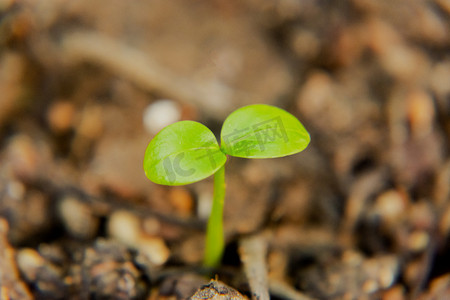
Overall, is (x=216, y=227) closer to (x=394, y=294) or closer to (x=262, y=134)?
(x=262, y=134)

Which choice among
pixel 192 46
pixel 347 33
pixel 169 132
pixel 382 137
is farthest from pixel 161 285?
pixel 347 33

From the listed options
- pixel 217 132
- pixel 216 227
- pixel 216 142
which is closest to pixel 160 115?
pixel 217 132

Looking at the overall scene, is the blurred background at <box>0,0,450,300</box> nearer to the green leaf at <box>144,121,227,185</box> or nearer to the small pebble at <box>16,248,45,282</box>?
the small pebble at <box>16,248,45,282</box>

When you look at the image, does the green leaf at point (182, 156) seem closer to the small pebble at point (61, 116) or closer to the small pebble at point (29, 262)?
the small pebble at point (29, 262)

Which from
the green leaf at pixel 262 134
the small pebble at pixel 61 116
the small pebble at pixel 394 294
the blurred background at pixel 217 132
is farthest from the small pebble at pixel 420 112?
the small pebble at pixel 61 116

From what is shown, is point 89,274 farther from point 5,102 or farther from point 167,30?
point 167,30

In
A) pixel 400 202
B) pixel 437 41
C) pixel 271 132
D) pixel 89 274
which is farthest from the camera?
pixel 437 41
